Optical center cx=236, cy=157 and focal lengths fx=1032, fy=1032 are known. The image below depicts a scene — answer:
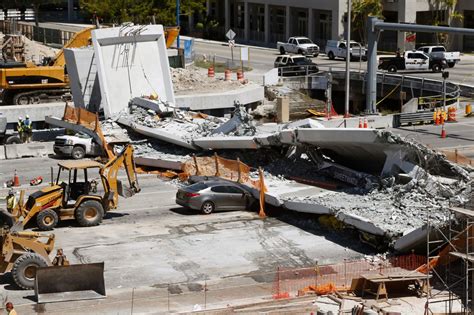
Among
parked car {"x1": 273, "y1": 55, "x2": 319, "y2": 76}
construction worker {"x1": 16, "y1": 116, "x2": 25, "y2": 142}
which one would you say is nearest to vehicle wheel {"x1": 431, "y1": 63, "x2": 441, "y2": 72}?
parked car {"x1": 273, "y1": 55, "x2": 319, "y2": 76}

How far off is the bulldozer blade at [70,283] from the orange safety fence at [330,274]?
4548 mm

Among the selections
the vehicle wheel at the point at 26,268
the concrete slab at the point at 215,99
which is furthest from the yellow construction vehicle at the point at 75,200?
the concrete slab at the point at 215,99

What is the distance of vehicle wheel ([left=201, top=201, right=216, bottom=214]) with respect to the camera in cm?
3539

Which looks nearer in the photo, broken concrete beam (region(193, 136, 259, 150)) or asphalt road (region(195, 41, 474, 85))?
broken concrete beam (region(193, 136, 259, 150))

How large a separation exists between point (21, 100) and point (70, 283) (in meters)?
32.4

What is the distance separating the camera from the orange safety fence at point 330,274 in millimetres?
26391

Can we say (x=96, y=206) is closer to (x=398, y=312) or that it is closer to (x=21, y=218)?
(x=21, y=218)

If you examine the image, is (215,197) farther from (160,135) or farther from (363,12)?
(363,12)

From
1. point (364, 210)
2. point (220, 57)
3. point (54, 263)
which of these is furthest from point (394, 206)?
point (220, 57)

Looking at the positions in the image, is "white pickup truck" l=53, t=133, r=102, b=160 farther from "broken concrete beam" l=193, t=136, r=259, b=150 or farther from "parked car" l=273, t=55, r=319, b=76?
"parked car" l=273, t=55, r=319, b=76

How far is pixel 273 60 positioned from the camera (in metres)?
83.6

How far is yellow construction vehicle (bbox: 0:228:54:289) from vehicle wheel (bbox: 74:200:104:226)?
17.1 ft

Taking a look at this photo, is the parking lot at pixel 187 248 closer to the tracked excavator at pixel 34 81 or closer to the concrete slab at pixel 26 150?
the concrete slab at pixel 26 150

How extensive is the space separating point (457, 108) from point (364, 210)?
87.3 feet
